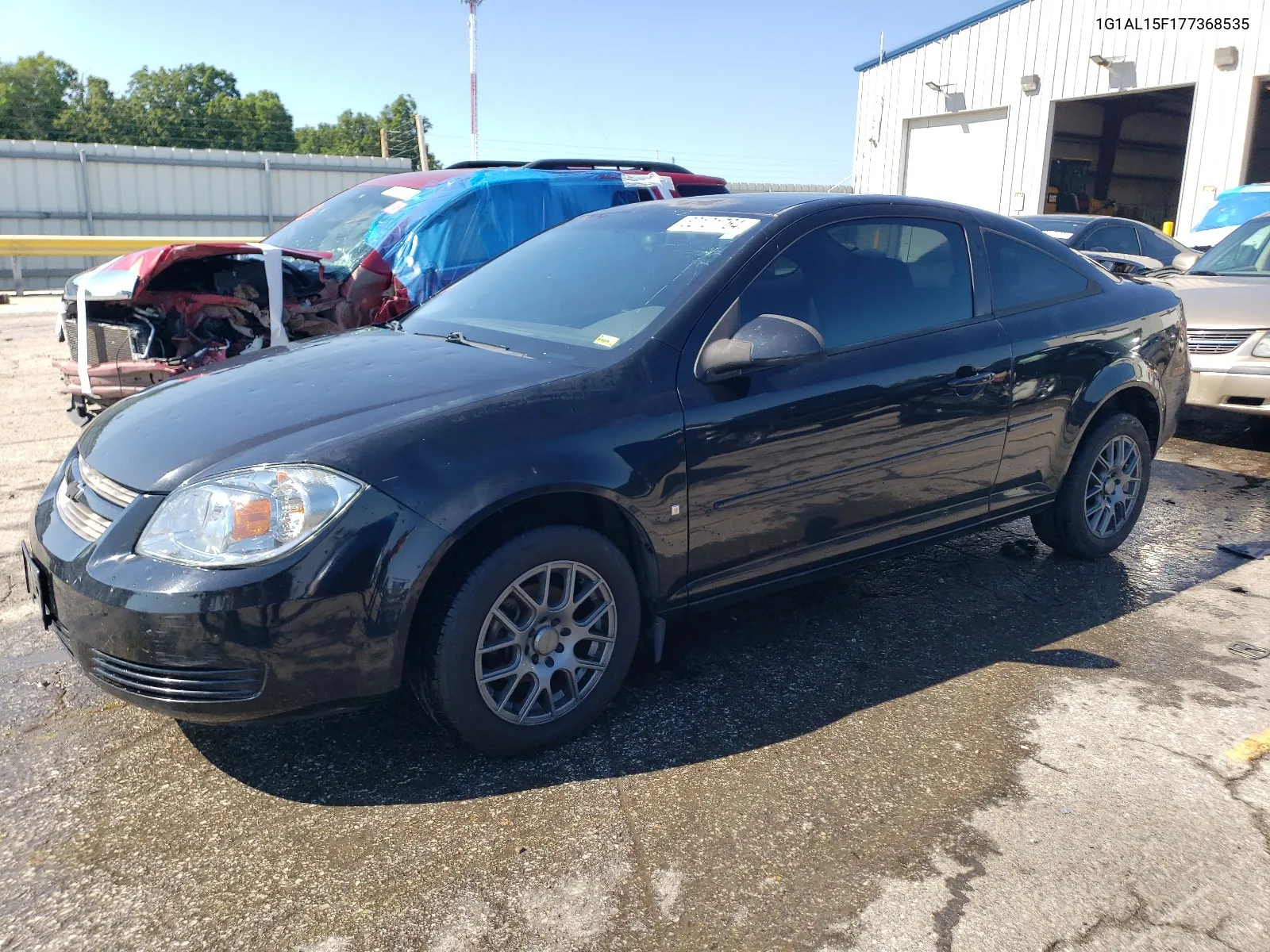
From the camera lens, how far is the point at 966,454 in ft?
13.0

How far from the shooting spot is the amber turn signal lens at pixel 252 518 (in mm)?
2607

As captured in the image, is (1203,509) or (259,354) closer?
(259,354)

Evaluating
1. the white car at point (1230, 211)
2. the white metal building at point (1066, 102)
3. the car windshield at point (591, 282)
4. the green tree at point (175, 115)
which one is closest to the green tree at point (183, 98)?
the green tree at point (175, 115)

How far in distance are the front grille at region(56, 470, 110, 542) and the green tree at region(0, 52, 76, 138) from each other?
58.0 m

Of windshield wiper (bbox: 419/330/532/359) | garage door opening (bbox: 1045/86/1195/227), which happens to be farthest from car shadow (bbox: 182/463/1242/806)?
garage door opening (bbox: 1045/86/1195/227)

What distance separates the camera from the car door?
10.8 feet

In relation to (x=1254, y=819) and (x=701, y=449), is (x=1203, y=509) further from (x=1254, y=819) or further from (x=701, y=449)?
(x=701, y=449)

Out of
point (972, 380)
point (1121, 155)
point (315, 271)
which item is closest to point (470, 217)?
point (315, 271)

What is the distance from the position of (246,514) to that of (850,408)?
1.99 metres

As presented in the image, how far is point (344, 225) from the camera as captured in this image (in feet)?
24.4

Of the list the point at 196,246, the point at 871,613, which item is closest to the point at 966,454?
the point at 871,613

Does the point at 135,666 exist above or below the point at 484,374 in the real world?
below

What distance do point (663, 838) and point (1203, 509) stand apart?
456 centimetres

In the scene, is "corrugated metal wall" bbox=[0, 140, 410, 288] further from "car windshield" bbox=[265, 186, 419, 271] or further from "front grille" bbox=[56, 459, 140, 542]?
"front grille" bbox=[56, 459, 140, 542]
